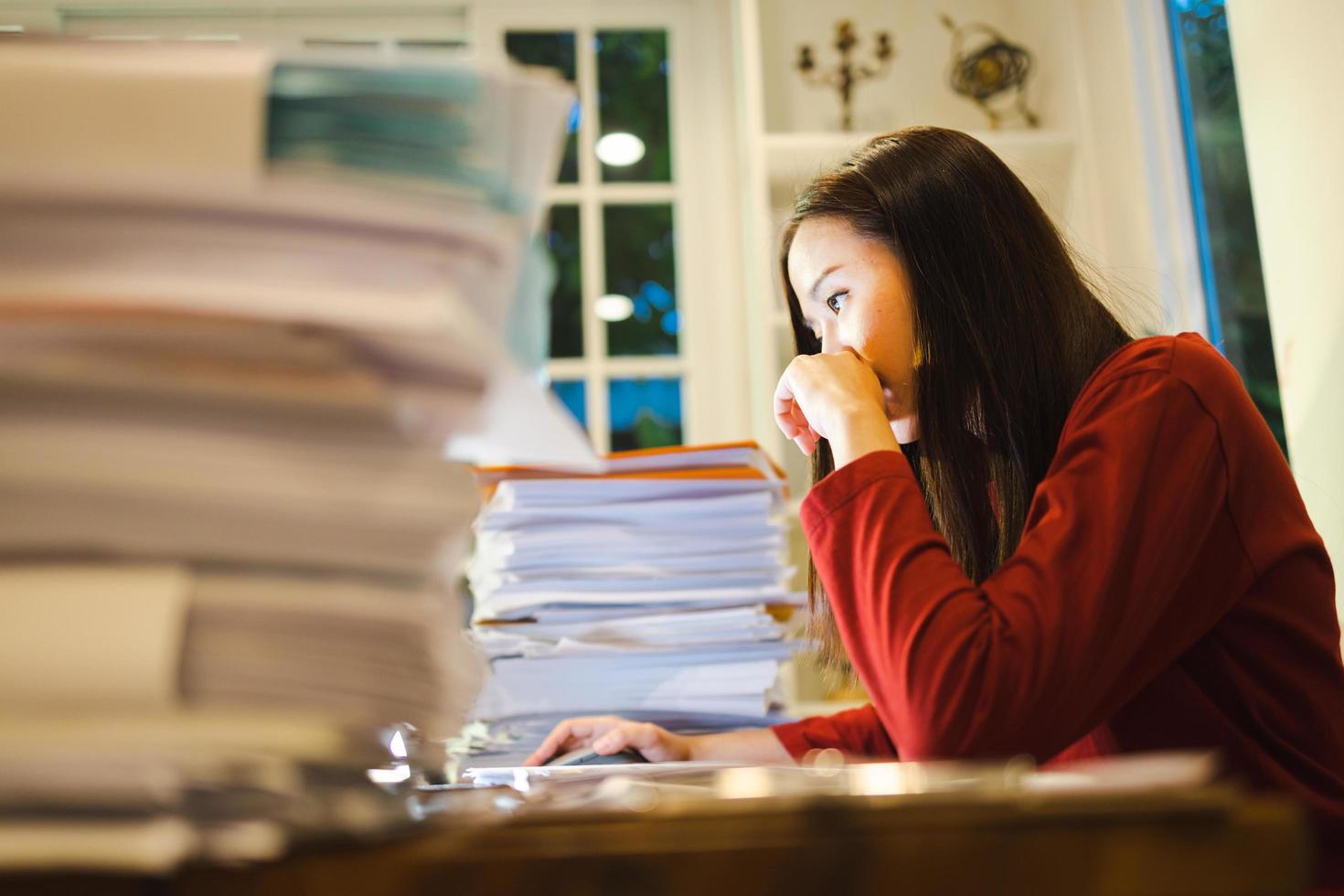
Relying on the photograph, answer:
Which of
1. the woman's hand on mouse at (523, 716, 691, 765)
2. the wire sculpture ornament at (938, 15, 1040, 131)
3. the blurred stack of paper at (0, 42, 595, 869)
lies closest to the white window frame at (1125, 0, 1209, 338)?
the wire sculpture ornament at (938, 15, 1040, 131)

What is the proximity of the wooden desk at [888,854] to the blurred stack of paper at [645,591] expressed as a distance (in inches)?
31.5

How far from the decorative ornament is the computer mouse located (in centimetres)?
202

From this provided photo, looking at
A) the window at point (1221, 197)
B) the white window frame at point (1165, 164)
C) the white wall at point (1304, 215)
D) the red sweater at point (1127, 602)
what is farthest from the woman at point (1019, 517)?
the white window frame at point (1165, 164)

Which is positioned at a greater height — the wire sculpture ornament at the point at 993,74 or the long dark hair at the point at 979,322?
the wire sculpture ornament at the point at 993,74

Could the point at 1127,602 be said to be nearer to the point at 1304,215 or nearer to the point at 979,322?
the point at 979,322

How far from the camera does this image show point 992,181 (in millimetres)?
1024

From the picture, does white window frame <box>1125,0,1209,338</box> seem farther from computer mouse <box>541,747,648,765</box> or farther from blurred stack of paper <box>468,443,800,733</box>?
computer mouse <box>541,747,648,765</box>

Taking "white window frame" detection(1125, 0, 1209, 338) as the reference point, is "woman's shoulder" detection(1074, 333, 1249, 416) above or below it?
below

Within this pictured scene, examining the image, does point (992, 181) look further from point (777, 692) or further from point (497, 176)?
point (497, 176)

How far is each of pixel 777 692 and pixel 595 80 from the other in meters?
2.01

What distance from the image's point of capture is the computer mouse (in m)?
0.94

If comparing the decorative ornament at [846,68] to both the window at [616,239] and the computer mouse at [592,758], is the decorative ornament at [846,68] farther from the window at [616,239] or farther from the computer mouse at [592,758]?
the computer mouse at [592,758]

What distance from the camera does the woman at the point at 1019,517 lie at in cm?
64

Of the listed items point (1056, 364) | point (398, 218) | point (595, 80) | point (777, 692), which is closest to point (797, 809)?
point (398, 218)
